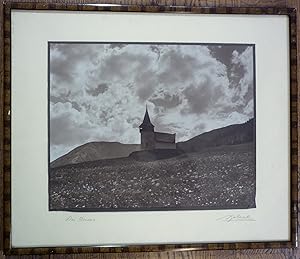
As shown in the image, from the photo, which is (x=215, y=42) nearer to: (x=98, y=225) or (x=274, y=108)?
(x=274, y=108)

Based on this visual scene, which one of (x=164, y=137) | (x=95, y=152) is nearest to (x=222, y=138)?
(x=164, y=137)

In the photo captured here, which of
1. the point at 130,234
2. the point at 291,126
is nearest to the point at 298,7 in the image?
the point at 291,126

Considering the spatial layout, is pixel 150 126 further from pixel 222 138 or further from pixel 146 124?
pixel 222 138
